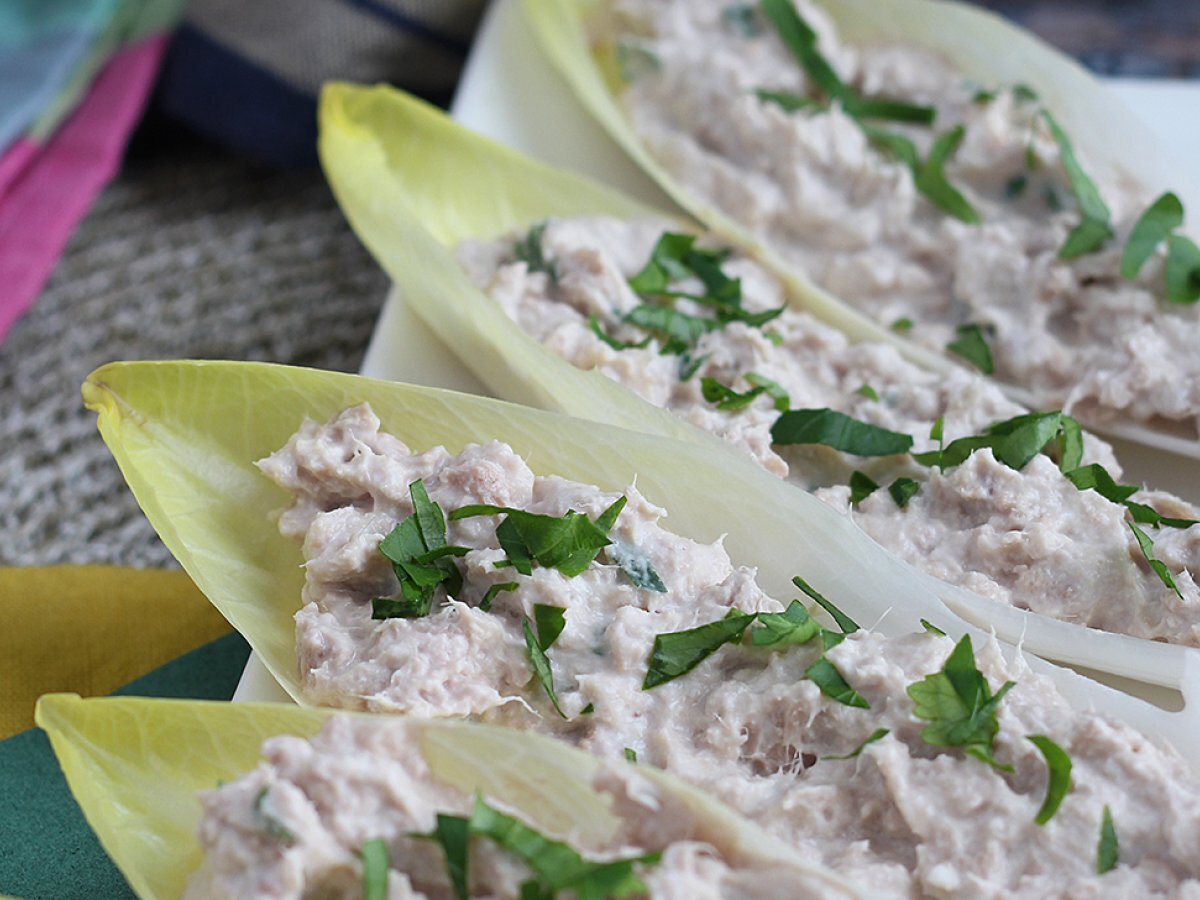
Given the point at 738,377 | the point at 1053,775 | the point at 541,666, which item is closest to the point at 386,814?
the point at 541,666

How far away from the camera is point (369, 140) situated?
9.50 ft

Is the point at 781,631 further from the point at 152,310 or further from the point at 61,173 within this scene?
the point at 61,173

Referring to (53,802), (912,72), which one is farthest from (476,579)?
(912,72)

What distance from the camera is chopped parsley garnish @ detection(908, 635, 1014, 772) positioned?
1.75 m

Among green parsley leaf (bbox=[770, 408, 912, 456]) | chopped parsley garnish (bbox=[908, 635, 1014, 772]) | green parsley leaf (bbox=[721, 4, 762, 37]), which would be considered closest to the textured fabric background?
green parsley leaf (bbox=[721, 4, 762, 37])

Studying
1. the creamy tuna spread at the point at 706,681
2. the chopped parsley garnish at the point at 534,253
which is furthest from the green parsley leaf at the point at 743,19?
the creamy tuna spread at the point at 706,681

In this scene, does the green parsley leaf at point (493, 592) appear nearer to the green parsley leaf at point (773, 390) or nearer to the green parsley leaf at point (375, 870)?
the green parsley leaf at point (375, 870)

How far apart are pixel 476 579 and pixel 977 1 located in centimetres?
312

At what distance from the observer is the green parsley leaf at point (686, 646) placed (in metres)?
1.91

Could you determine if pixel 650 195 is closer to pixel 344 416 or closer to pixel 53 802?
pixel 344 416

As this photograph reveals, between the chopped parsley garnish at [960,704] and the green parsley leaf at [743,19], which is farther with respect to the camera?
the green parsley leaf at [743,19]

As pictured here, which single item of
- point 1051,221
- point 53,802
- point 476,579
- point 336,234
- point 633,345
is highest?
point 1051,221

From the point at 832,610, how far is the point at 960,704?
27 centimetres

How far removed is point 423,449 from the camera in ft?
7.38
